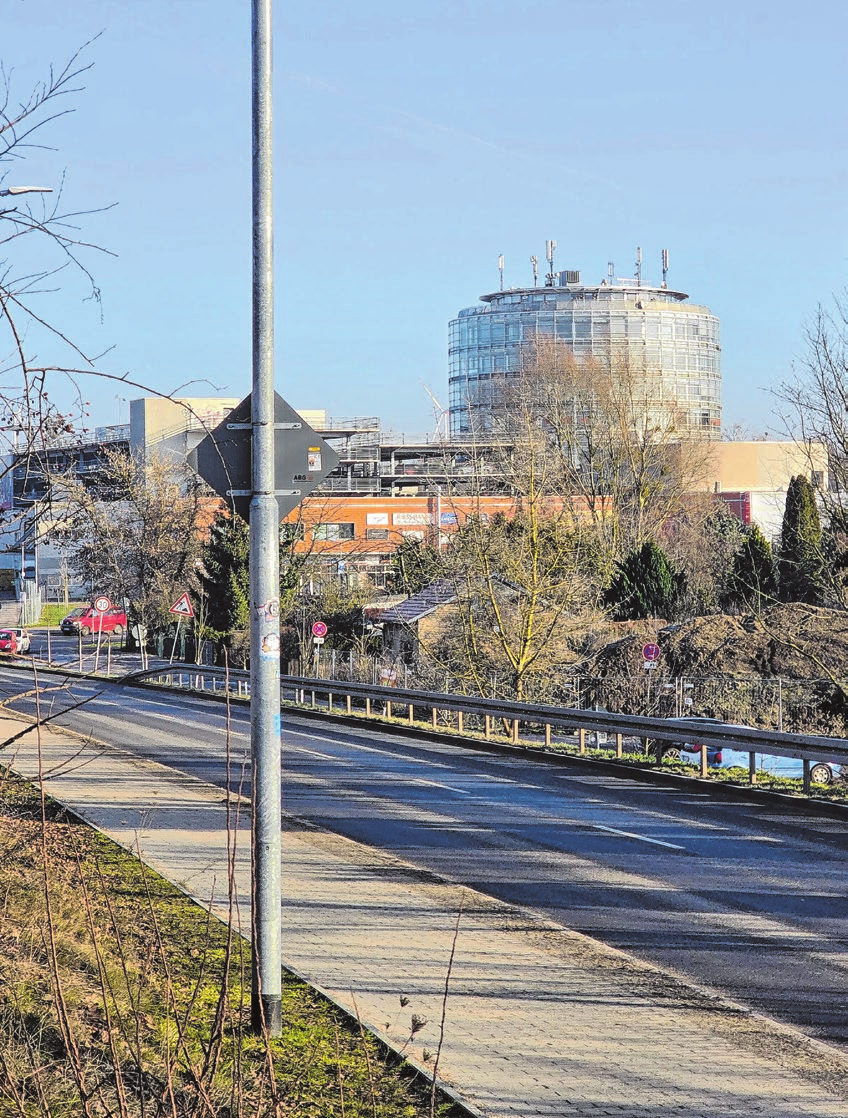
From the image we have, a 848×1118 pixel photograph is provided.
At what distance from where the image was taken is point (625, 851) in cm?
1364

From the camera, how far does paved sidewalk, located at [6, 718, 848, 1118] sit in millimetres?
6766

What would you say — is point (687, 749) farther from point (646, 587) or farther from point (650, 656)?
point (646, 587)

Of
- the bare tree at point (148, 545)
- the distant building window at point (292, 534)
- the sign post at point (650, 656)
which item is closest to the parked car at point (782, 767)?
the sign post at point (650, 656)

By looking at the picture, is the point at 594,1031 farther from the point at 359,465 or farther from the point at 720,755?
the point at 359,465

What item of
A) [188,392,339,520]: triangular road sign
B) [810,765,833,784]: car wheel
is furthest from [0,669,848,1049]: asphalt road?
[810,765,833,784]: car wheel

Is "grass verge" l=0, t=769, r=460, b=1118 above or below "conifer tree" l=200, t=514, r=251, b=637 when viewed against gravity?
below

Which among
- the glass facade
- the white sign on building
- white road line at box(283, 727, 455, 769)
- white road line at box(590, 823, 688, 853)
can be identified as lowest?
white road line at box(283, 727, 455, 769)

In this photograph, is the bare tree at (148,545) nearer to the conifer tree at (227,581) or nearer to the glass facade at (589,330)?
the conifer tree at (227,581)

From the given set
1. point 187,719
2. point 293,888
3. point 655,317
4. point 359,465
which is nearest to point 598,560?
point 187,719

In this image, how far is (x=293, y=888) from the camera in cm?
1183

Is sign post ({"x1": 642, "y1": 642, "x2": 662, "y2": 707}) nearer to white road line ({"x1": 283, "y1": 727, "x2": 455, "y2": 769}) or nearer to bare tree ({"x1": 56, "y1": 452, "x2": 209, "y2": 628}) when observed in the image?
white road line ({"x1": 283, "y1": 727, "x2": 455, "y2": 769})

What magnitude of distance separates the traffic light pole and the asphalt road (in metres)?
0.46

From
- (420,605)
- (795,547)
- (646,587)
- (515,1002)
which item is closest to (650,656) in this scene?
(795,547)

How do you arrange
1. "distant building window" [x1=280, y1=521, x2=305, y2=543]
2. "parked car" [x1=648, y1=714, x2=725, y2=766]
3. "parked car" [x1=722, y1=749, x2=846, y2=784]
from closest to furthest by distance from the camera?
"parked car" [x1=648, y1=714, x2=725, y2=766] < "parked car" [x1=722, y1=749, x2=846, y2=784] < "distant building window" [x1=280, y1=521, x2=305, y2=543]
